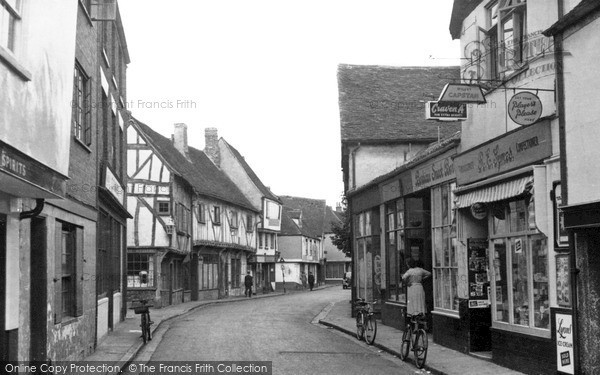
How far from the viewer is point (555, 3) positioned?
10484mm

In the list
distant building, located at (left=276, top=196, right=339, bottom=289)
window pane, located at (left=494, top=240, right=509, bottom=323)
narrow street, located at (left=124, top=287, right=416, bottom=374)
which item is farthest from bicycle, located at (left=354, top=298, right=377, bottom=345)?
distant building, located at (left=276, top=196, right=339, bottom=289)

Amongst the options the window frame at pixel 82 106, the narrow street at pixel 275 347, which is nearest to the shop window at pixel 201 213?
the narrow street at pixel 275 347

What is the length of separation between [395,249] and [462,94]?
8239mm

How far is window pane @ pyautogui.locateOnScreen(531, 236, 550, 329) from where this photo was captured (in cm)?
1095

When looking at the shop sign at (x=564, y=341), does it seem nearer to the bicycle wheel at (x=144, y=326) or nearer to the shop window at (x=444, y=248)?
the shop window at (x=444, y=248)

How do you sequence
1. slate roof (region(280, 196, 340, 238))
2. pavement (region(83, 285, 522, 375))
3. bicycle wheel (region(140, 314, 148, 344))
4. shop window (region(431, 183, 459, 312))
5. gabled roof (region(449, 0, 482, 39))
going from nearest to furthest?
pavement (region(83, 285, 522, 375))
gabled roof (region(449, 0, 482, 39))
shop window (region(431, 183, 459, 312))
bicycle wheel (region(140, 314, 148, 344))
slate roof (region(280, 196, 340, 238))

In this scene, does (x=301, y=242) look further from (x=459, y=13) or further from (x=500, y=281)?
(x=500, y=281)

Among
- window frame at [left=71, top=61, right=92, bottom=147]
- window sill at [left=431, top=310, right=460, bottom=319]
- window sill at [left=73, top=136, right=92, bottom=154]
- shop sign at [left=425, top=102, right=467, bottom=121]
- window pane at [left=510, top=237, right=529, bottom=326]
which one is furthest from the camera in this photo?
window sill at [left=431, top=310, right=460, bottom=319]

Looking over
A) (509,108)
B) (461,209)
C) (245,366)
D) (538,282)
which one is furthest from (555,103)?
(245,366)

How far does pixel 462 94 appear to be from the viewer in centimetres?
1225

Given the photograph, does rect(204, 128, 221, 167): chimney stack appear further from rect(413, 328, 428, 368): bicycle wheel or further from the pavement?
rect(413, 328, 428, 368): bicycle wheel

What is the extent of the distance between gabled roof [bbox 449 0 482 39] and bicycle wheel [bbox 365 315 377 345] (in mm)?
6243

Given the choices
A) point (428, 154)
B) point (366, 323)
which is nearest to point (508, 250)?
point (428, 154)

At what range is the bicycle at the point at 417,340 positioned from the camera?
41.1 ft
